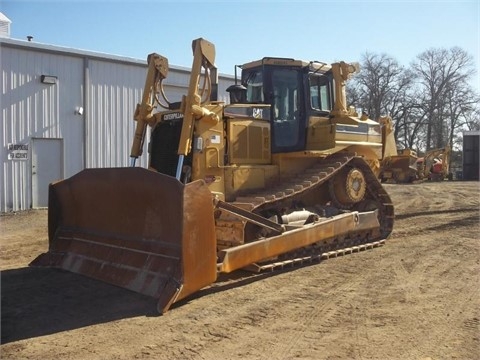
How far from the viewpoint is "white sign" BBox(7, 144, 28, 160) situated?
1421cm

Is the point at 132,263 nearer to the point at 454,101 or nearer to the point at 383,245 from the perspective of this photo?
the point at 383,245

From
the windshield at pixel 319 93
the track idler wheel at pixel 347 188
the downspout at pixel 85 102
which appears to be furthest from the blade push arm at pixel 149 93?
the downspout at pixel 85 102

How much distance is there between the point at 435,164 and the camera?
3225 centimetres

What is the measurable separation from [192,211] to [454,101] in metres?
53.7

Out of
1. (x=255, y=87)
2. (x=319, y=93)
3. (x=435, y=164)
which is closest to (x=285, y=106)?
(x=255, y=87)

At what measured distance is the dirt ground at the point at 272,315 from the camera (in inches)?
170

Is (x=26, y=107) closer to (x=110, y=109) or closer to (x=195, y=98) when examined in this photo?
(x=110, y=109)

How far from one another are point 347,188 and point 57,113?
1012 centimetres

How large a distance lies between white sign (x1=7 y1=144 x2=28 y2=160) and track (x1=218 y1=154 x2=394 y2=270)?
945 centimetres

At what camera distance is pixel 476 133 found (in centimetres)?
3569


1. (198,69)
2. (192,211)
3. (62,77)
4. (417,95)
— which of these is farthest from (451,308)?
(417,95)

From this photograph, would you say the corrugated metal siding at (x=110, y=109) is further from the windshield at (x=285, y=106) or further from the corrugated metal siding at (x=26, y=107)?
the windshield at (x=285, y=106)

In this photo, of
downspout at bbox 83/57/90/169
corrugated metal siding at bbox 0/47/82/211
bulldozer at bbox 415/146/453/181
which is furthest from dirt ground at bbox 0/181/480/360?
bulldozer at bbox 415/146/453/181

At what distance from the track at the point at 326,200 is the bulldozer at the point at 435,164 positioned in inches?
911
